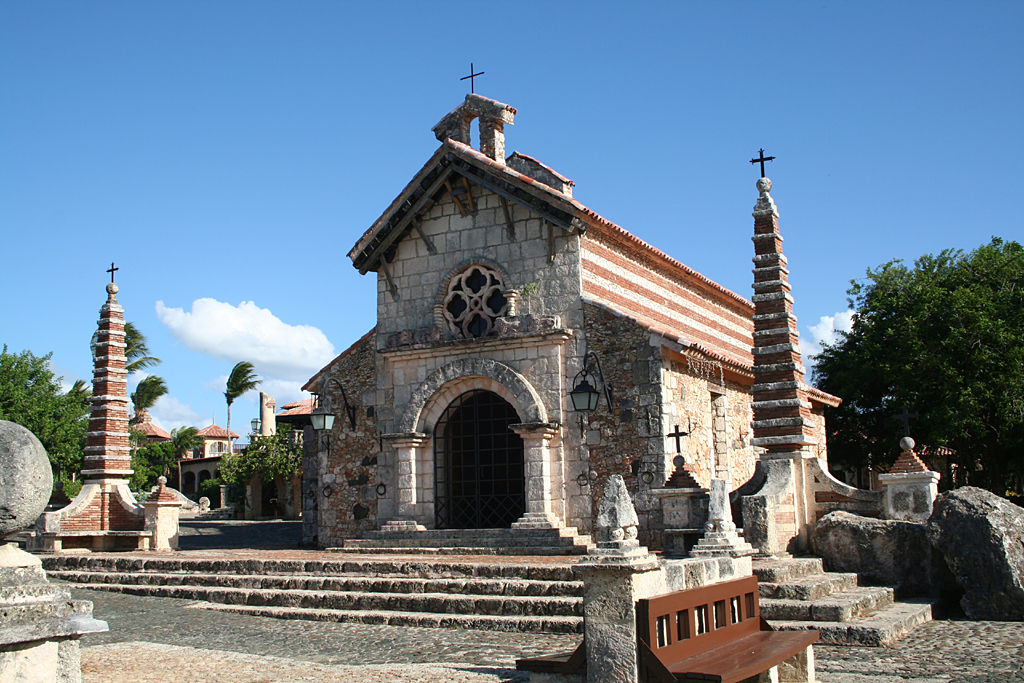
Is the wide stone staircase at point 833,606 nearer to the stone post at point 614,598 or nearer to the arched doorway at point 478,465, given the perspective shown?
the stone post at point 614,598

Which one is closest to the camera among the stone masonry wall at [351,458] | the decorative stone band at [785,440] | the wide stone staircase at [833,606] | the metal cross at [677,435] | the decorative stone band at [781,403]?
the wide stone staircase at [833,606]

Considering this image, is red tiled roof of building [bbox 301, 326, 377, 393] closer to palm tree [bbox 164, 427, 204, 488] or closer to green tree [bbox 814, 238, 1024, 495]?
green tree [bbox 814, 238, 1024, 495]

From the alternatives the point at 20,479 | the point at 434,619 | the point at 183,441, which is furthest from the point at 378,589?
the point at 183,441

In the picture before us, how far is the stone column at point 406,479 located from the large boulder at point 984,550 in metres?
8.85

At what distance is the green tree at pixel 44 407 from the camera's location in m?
30.9

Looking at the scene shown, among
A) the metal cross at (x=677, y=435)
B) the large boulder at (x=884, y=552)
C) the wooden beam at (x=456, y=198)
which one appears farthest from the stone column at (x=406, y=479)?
the large boulder at (x=884, y=552)

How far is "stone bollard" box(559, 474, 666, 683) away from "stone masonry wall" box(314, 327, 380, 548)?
38.0ft

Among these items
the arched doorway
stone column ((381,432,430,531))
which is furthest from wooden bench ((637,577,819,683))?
stone column ((381,432,430,531))

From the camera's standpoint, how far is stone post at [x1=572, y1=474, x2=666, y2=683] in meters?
5.72

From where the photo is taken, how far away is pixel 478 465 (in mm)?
16328

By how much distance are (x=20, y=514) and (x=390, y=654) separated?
18.2ft

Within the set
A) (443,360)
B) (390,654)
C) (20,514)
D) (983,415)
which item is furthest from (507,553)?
(983,415)

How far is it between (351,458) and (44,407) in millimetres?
18957

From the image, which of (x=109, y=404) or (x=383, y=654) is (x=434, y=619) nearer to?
(x=383, y=654)
